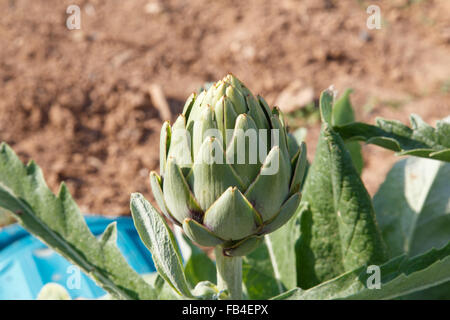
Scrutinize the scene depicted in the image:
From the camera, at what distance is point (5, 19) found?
219cm

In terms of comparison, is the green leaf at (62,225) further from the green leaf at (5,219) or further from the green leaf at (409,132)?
the green leaf at (5,219)

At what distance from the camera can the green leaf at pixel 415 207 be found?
2.99 feet

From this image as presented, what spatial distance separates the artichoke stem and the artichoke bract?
0.09 meters

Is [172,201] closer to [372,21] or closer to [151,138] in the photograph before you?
[151,138]

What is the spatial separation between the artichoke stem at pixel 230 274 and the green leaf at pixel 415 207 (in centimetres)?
35

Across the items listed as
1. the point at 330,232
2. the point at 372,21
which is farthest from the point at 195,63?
the point at 330,232

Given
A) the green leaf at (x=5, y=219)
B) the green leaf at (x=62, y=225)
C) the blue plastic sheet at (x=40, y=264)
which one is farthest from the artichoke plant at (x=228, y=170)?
the green leaf at (x=5, y=219)

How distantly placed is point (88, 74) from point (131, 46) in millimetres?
258

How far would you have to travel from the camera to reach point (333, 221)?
784 mm

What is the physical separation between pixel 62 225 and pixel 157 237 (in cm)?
28
